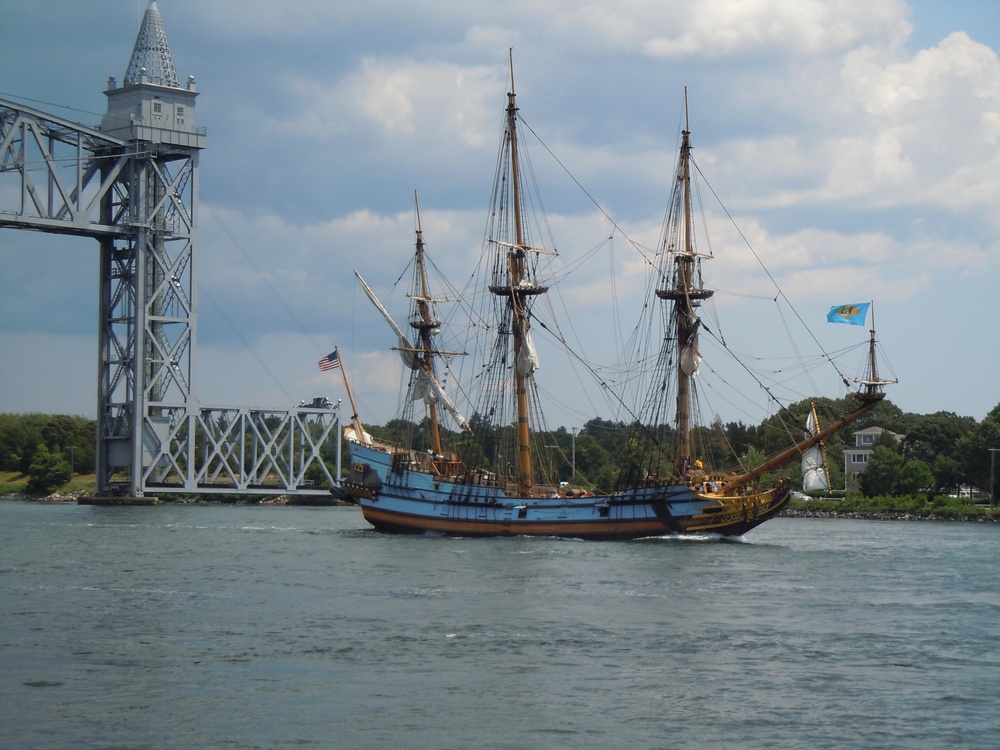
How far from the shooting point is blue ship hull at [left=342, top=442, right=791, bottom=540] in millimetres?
64500

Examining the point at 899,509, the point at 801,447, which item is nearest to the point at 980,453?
the point at 899,509

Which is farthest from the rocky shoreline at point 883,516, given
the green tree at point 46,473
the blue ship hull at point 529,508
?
the green tree at point 46,473

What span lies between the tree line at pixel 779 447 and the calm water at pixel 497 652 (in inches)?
928

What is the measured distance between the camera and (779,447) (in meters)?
150

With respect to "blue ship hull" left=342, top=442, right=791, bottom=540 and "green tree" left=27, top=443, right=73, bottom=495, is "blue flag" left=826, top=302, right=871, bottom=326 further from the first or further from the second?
Result: "green tree" left=27, top=443, right=73, bottom=495

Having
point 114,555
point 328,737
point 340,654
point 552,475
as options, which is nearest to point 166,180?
point 552,475

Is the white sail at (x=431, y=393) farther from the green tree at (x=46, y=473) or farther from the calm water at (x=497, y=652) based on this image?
the green tree at (x=46, y=473)

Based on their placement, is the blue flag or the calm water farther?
the blue flag

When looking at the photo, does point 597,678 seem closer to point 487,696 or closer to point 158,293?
point 487,696

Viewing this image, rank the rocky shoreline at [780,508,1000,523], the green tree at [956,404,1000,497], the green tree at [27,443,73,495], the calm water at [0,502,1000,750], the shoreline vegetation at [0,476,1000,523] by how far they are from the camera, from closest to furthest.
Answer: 1. the calm water at [0,502,1000,750]
2. the rocky shoreline at [780,508,1000,523]
3. the shoreline vegetation at [0,476,1000,523]
4. the green tree at [956,404,1000,497]
5. the green tree at [27,443,73,495]

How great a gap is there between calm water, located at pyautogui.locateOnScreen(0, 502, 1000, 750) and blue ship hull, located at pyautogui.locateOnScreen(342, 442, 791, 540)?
8.38 m

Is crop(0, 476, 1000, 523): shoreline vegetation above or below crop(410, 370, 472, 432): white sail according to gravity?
below

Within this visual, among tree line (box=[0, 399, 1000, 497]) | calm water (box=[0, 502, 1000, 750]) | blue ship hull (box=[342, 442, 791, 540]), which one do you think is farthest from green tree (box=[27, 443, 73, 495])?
calm water (box=[0, 502, 1000, 750])

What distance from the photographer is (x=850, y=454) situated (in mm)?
153375
